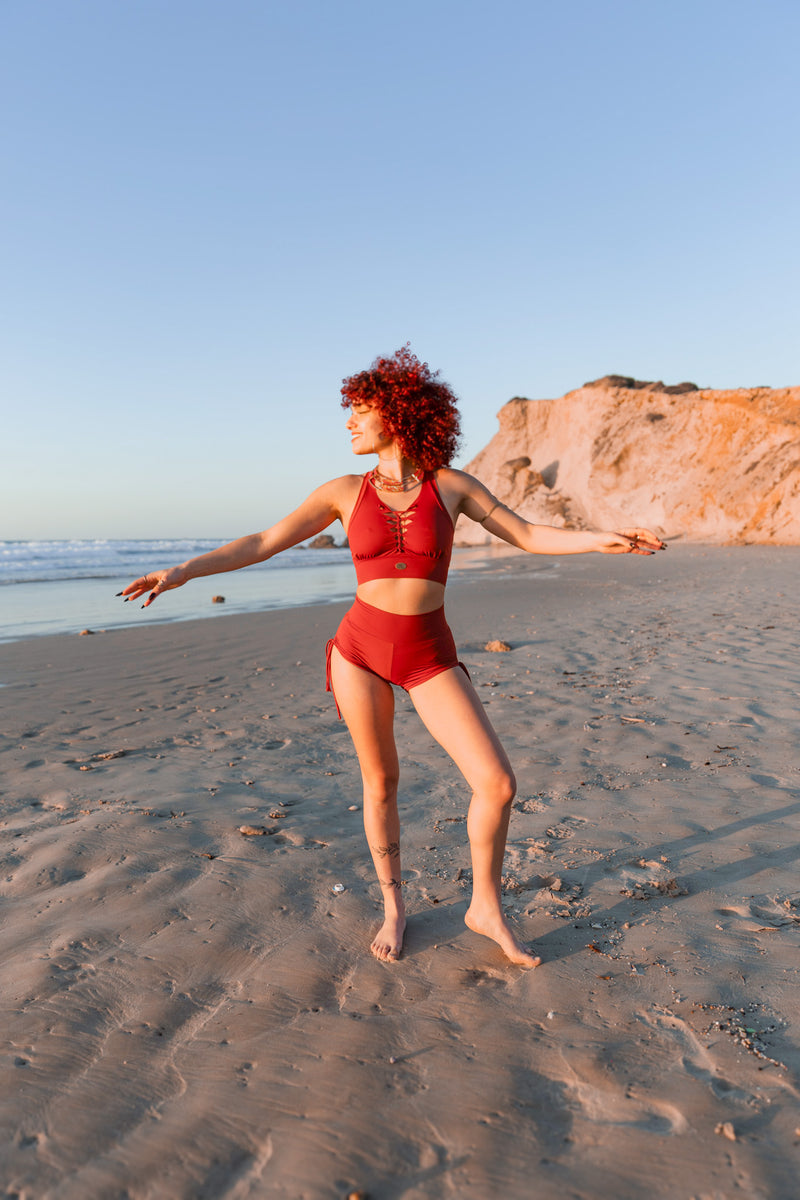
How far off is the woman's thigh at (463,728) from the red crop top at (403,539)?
1.29 feet

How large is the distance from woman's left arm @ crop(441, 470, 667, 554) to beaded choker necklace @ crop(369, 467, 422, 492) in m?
0.11

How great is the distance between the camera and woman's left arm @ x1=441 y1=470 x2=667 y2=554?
2.73m

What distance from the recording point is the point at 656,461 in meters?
35.3

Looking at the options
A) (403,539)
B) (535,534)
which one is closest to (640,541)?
(535,534)

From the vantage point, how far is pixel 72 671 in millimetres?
A: 8172

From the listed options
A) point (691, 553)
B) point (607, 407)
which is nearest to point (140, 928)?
point (691, 553)

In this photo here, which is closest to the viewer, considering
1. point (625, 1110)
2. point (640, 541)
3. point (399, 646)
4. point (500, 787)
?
point (625, 1110)

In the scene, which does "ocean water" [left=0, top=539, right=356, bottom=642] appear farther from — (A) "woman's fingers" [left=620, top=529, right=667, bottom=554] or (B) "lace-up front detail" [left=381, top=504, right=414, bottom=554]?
(A) "woman's fingers" [left=620, top=529, right=667, bottom=554]

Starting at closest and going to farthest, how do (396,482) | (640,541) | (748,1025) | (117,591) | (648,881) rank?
(748,1025) → (396,482) → (640,541) → (648,881) → (117,591)

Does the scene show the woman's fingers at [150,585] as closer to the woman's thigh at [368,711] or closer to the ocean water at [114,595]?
the woman's thigh at [368,711]

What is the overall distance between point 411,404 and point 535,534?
688 millimetres

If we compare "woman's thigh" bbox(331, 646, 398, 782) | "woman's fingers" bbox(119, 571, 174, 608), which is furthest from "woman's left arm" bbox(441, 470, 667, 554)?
"woman's fingers" bbox(119, 571, 174, 608)

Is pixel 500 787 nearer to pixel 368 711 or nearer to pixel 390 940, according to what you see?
pixel 368 711

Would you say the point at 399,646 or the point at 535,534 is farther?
the point at 535,534
